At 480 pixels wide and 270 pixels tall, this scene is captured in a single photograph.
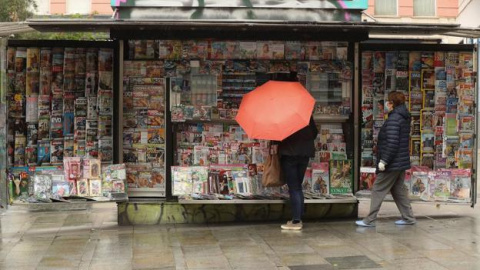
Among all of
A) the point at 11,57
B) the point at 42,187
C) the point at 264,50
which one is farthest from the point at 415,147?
the point at 11,57

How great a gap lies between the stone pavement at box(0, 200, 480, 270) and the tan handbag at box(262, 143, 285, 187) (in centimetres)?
58

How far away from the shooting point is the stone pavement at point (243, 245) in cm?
646

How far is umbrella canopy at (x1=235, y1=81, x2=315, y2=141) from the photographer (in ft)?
25.3

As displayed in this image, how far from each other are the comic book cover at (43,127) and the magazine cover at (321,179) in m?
3.59

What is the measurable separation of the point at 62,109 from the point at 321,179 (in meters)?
3.59

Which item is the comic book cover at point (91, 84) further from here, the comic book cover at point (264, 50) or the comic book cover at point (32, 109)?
the comic book cover at point (264, 50)

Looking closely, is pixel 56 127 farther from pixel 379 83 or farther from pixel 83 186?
pixel 379 83

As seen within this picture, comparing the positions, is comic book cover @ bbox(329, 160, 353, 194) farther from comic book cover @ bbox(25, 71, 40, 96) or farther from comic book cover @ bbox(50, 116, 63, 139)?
comic book cover @ bbox(25, 71, 40, 96)

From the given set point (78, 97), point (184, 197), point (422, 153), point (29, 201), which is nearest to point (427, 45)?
point (422, 153)

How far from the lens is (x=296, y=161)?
809 cm

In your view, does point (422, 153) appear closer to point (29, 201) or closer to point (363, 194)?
point (363, 194)

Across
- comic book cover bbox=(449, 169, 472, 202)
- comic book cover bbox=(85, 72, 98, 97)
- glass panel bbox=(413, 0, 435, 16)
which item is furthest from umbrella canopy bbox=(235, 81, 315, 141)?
glass panel bbox=(413, 0, 435, 16)

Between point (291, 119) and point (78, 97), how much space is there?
2908 mm

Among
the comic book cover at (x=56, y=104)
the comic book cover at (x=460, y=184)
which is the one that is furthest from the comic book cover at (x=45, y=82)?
the comic book cover at (x=460, y=184)
